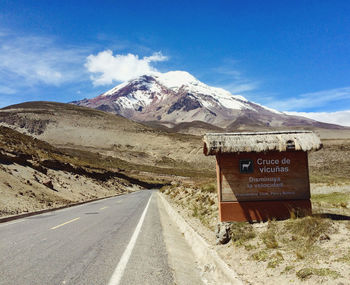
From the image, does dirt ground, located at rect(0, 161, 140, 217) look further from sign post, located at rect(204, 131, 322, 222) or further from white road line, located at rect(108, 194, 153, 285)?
sign post, located at rect(204, 131, 322, 222)

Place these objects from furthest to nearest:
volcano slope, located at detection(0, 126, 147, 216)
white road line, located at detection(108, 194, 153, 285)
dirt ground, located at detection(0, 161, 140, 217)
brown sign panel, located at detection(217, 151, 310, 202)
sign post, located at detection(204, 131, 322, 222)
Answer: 1. volcano slope, located at detection(0, 126, 147, 216)
2. dirt ground, located at detection(0, 161, 140, 217)
3. brown sign panel, located at detection(217, 151, 310, 202)
4. sign post, located at detection(204, 131, 322, 222)
5. white road line, located at detection(108, 194, 153, 285)

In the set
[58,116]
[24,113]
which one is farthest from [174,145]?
[24,113]

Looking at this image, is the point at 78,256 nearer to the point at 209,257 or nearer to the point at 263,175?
the point at 209,257

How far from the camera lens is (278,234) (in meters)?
7.65

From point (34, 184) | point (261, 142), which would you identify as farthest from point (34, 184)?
point (261, 142)

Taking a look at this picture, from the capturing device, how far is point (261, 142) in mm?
9594

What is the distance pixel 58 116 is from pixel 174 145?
66.3m

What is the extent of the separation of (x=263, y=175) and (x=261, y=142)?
41.7 inches

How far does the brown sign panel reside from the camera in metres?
9.70

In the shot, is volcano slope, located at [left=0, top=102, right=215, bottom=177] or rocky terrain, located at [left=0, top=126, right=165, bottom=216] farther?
volcano slope, located at [left=0, top=102, right=215, bottom=177]

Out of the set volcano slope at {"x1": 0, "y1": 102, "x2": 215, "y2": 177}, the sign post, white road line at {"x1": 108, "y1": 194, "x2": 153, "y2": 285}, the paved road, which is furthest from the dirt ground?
volcano slope at {"x1": 0, "y1": 102, "x2": 215, "y2": 177}

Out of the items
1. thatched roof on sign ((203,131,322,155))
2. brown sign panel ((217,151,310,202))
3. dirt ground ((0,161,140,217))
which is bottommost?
dirt ground ((0,161,140,217))

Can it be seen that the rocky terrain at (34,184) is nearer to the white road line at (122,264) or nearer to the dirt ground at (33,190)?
the dirt ground at (33,190)

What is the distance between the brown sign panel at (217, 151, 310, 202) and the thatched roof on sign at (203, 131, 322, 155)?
0.35 metres
